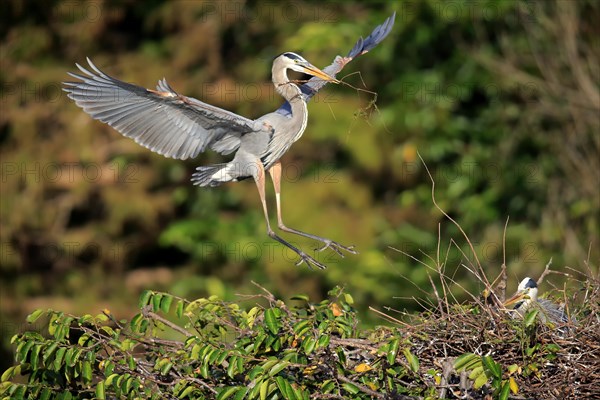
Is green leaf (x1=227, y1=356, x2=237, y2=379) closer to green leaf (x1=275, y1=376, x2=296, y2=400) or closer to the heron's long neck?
green leaf (x1=275, y1=376, x2=296, y2=400)

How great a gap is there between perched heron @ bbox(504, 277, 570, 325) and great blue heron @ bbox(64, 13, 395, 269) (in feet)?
2.58

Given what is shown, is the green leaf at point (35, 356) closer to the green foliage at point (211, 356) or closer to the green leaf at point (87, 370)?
the green foliage at point (211, 356)

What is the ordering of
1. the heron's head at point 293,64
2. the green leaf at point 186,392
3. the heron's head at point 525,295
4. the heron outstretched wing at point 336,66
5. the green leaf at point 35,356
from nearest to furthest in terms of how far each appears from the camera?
1. the green leaf at point 186,392
2. the green leaf at point 35,356
3. the heron's head at point 525,295
4. the heron's head at point 293,64
5. the heron outstretched wing at point 336,66

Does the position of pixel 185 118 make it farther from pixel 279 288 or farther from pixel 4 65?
pixel 4 65

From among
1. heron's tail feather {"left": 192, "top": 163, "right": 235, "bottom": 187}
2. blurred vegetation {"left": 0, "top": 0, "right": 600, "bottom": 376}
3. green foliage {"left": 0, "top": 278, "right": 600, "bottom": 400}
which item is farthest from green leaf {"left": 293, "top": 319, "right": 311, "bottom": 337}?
blurred vegetation {"left": 0, "top": 0, "right": 600, "bottom": 376}

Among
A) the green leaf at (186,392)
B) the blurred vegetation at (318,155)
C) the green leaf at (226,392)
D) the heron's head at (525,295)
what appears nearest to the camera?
the green leaf at (226,392)

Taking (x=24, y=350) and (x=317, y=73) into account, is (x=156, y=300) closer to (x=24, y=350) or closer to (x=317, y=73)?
(x=24, y=350)

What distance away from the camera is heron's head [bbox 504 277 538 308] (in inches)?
196

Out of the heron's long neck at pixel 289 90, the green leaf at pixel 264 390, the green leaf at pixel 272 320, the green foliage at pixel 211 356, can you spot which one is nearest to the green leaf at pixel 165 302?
the green foliage at pixel 211 356

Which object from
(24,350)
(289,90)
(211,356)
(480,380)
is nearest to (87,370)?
(24,350)

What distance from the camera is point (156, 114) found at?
4.94 meters

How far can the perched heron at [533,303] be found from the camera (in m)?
4.71

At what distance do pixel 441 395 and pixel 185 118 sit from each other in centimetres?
172

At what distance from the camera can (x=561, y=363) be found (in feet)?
14.1
